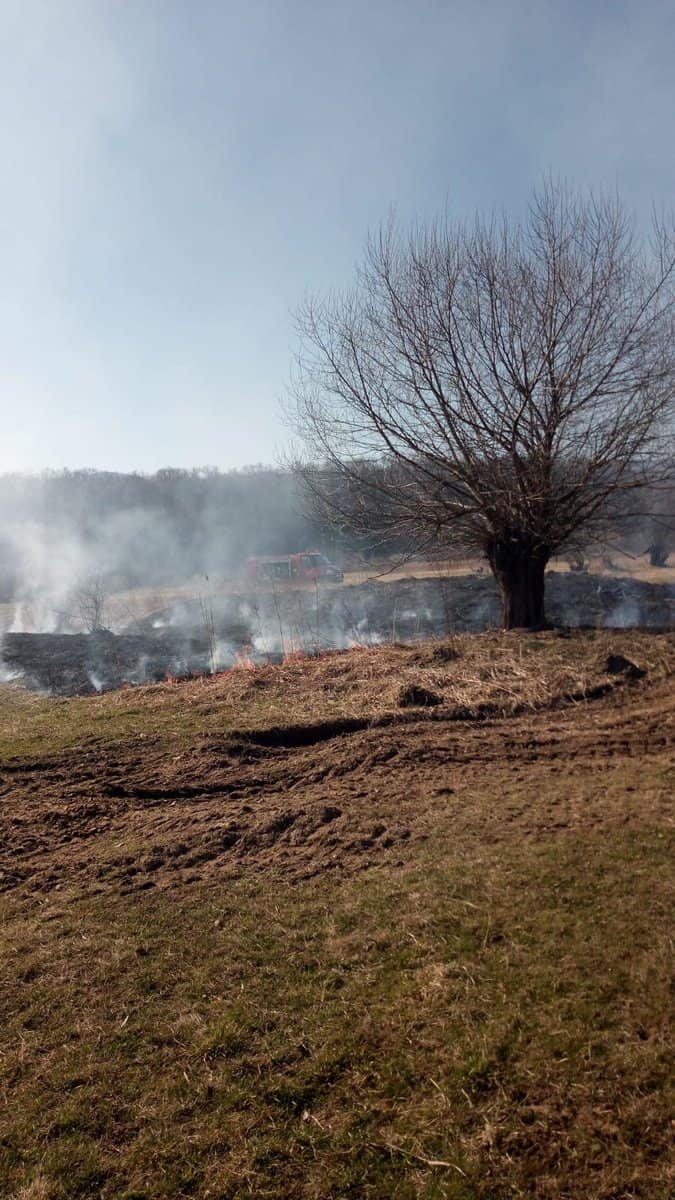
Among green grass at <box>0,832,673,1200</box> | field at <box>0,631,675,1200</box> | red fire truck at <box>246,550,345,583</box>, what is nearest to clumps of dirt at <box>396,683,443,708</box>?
field at <box>0,631,675,1200</box>

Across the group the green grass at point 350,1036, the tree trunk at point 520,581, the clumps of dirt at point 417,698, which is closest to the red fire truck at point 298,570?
the tree trunk at point 520,581

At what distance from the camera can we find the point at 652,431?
972 cm

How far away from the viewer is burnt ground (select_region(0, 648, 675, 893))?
4.43 meters

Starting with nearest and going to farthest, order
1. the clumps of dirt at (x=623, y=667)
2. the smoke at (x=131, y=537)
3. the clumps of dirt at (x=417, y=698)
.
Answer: the clumps of dirt at (x=417, y=698)
the clumps of dirt at (x=623, y=667)
the smoke at (x=131, y=537)

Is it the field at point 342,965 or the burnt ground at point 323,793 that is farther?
the burnt ground at point 323,793

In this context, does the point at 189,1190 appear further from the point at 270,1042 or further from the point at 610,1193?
the point at 610,1193

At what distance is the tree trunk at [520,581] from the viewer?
10.9 m

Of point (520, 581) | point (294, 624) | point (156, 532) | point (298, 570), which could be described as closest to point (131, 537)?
point (156, 532)

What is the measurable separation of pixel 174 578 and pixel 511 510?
97.4ft

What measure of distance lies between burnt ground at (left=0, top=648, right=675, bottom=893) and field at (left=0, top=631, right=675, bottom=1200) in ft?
0.08

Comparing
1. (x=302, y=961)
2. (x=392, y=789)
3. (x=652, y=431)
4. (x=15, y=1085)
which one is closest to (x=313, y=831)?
(x=392, y=789)

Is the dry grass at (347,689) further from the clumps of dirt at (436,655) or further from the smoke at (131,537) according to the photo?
the smoke at (131,537)

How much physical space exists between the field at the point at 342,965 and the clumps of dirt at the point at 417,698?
2.69 feet

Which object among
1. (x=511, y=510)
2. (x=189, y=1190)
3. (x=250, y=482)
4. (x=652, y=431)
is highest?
(x=250, y=482)
